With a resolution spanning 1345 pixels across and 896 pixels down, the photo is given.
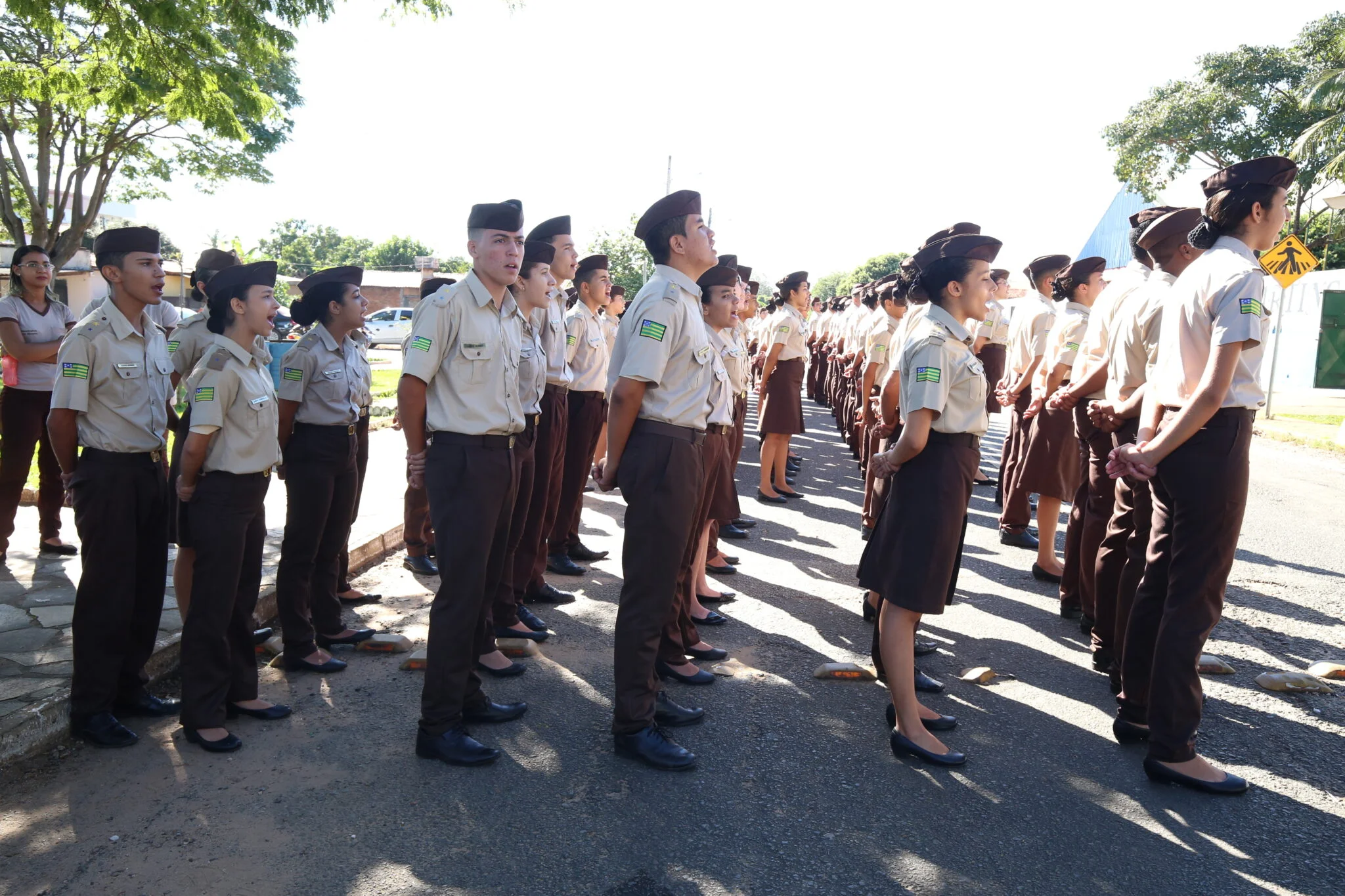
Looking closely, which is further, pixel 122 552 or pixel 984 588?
pixel 984 588

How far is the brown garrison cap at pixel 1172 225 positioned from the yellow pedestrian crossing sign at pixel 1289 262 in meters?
11.8

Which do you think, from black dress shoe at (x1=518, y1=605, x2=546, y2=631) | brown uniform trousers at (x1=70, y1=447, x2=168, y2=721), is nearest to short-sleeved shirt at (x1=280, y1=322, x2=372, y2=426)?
brown uniform trousers at (x1=70, y1=447, x2=168, y2=721)

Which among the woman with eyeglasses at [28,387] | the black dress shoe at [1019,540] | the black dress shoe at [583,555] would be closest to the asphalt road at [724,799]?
the black dress shoe at [583,555]

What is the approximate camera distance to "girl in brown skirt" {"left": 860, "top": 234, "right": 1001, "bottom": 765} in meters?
A: 3.71

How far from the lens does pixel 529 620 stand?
17.3 ft

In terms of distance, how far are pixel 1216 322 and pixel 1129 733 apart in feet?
5.61

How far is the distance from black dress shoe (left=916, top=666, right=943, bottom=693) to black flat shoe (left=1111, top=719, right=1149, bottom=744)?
30.3 inches

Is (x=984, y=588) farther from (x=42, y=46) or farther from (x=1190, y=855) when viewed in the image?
(x=42, y=46)

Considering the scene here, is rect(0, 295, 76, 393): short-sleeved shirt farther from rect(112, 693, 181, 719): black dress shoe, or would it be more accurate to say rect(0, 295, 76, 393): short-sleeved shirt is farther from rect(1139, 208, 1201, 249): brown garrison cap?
rect(1139, 208, 1201, 249): brown garrison cap

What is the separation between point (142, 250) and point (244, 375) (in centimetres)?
73

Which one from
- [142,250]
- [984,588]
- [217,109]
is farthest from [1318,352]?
[142,250]

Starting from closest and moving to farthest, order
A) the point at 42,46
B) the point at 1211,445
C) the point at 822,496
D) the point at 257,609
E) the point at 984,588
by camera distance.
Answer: the point at 1211,445
the point at 257,609
the point at 984,588
the point at 822,496
the point at 42,46

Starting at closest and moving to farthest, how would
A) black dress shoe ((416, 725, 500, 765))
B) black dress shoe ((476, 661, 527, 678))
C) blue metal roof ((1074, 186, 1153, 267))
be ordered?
black dress shoe ((416, 725, 500, 765)) < black dress shoe ((476, 661, 527, 678)) < blue metal roof ((1074, 186, 1153, 267))

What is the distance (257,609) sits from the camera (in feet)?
17.4
